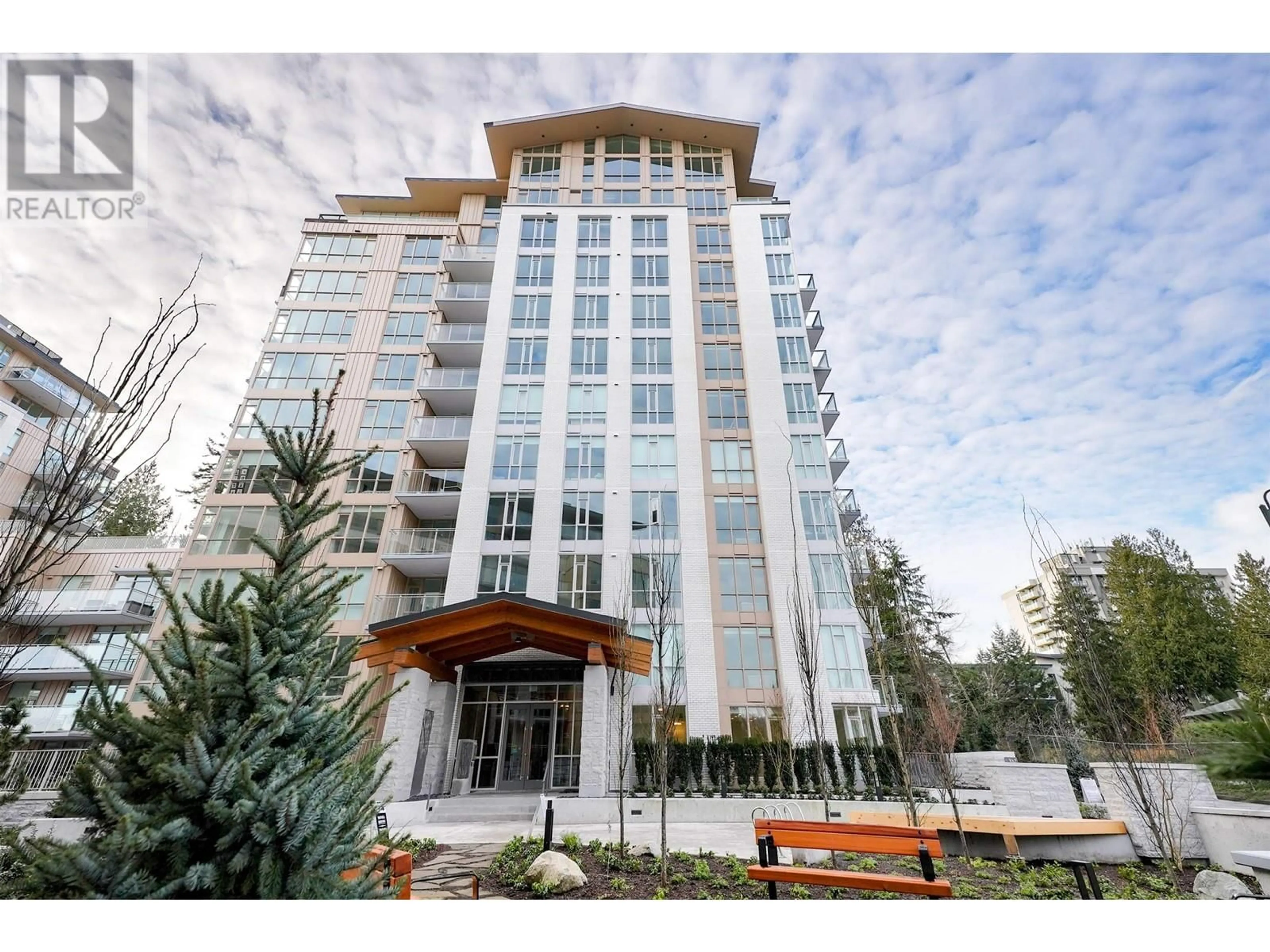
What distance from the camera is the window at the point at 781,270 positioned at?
27.4 metres

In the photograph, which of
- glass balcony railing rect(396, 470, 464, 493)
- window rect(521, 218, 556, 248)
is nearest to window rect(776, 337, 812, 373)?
window rect(521, 218, 556, 248)

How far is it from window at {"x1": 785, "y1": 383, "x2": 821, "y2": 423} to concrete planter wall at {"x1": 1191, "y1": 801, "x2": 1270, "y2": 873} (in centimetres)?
1814

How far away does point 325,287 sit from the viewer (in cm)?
2880

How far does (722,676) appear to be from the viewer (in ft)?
65.1

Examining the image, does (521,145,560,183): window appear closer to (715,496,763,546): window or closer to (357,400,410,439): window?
(357,400,410,439): window

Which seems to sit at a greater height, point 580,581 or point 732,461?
point 732,461

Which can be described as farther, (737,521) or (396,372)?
(396,372)

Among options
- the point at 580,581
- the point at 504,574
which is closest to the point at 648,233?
the point at 580,581

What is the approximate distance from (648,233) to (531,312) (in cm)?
829

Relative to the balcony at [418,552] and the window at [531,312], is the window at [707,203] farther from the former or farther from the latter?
the balcony at [418,552]

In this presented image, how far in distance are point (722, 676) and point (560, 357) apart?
54.7ft

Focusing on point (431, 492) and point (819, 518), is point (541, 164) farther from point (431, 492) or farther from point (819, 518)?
point (819, 518)
